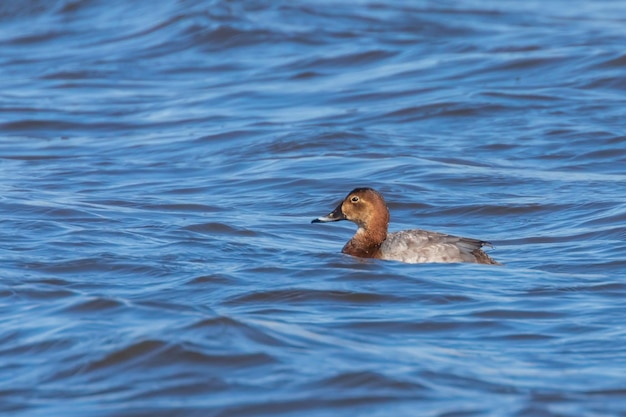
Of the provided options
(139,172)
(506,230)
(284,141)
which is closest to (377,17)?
(284,141)

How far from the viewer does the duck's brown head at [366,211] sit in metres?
10.0

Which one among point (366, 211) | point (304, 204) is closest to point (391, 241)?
point (366, 211)

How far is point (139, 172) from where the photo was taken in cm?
1361

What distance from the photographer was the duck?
9.38 m

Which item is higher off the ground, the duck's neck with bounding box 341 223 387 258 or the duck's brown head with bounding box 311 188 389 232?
the duck's brown head with bounding box 311 188 389 232

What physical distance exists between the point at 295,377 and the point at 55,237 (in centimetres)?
411

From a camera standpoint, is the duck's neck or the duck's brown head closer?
the duck's neck

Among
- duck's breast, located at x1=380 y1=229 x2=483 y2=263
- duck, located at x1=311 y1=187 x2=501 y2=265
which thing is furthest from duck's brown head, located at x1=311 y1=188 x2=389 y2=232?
duck's breast, located at x1=380 y1=229 x2=483 y2=263

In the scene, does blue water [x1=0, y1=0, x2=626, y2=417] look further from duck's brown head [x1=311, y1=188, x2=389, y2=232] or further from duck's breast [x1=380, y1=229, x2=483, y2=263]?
duck's brown head [x1=311, y1=188, x2=389, y2=232]

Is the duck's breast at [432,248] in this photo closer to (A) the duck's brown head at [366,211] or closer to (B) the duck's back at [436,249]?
(B) the duck's back at [436,249]

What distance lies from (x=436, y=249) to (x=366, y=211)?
35.0 inches

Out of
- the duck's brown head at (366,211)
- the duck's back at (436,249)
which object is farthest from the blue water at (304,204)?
the duck's brown head at (366,211)

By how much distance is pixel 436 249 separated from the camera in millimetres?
9406

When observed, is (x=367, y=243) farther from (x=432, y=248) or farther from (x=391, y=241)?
(x=432, y=248)
